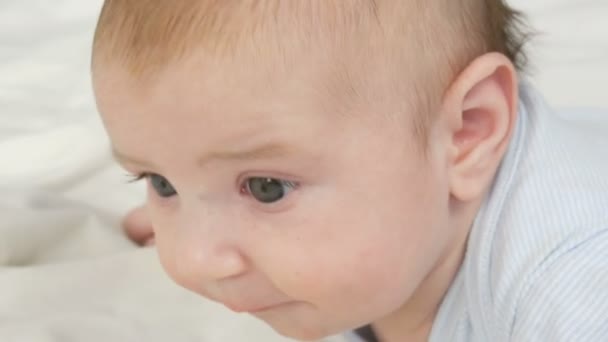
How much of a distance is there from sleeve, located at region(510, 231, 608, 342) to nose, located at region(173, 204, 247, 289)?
225 millimetres

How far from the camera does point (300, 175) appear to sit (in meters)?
0.69

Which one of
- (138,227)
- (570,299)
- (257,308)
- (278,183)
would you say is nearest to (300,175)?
(278,183)

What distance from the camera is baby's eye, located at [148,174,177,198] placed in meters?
0.75

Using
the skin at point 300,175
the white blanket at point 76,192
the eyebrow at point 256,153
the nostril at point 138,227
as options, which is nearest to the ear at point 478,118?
the skin at point 300,175

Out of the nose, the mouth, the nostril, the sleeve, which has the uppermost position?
the nose

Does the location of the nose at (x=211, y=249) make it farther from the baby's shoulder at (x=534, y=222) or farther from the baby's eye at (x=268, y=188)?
the baby's shoulder at (x=534, y=222)

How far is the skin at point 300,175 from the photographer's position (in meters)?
0.66

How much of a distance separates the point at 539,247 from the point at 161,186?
30 cm

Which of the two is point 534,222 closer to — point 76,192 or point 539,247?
point 539,247

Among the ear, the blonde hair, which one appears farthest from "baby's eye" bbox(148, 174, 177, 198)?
the ear

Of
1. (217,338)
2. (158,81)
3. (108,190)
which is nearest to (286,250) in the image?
(158,81)

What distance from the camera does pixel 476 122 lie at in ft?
2.47

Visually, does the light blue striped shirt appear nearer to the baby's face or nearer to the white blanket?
the baby's face

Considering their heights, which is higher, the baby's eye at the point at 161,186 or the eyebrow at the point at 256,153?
the eyebrow at the point at 256,153
